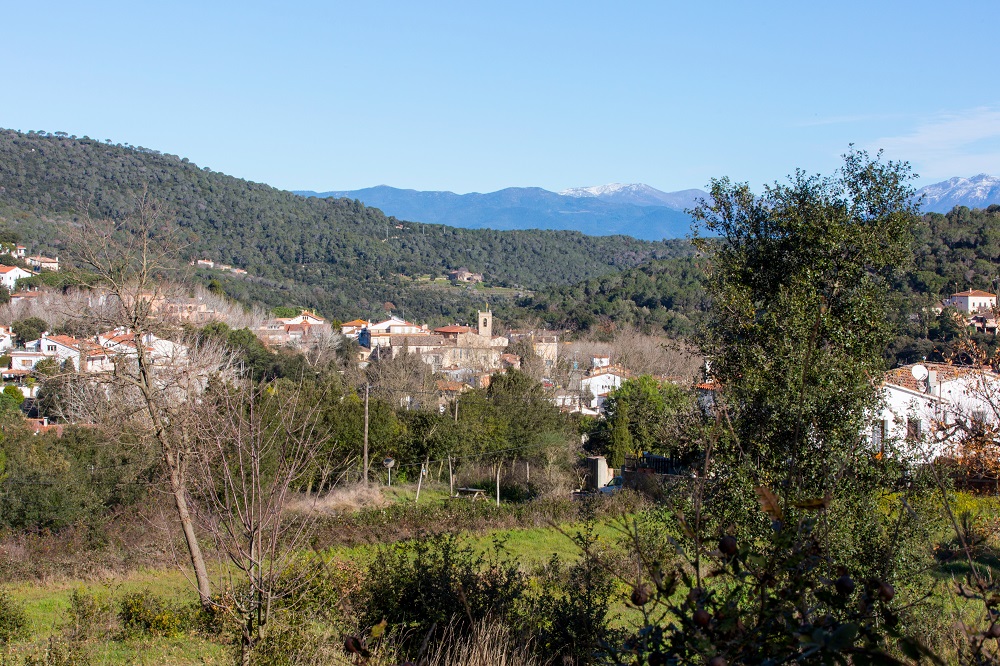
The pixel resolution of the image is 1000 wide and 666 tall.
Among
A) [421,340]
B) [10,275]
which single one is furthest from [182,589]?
[10,275]

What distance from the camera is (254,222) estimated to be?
95.4 metres

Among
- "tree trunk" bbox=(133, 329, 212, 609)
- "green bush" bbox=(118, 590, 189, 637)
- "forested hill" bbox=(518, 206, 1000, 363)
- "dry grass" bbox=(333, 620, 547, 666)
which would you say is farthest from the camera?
"forested hill" bbox=(518, 206, 1000, 363)

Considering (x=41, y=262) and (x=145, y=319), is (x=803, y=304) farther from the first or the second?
(x=41, y=262)

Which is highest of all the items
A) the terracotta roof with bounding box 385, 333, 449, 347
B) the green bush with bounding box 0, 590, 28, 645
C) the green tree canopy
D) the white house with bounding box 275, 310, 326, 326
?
the green bush with bounding box 0, 590, 28, 645

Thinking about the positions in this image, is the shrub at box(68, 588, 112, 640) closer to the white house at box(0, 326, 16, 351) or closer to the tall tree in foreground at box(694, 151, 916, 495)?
the tall tree in foreground at box(694, 151, 916, 495)

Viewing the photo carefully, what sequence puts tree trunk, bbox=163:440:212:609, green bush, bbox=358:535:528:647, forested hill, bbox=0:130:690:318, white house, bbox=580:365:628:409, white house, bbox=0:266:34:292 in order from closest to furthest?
1. green bush, bbox=358:535:528:647
2. tree trunk, bbox=163:440:212:609
3. white house, bbox=580:365:628:409
4. white house, bbox=0:266:34:292
5. forested hill, bbox=0:130:690:318

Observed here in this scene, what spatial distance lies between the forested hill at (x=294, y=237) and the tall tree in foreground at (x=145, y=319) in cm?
5771

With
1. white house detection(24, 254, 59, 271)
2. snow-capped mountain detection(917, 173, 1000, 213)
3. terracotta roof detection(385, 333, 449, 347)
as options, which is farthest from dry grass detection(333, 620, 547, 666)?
snow-capped mountain detection(917, 173, 1000, 213)

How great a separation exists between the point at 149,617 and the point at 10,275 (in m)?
52.0

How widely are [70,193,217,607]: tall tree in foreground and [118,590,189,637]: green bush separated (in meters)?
0.45

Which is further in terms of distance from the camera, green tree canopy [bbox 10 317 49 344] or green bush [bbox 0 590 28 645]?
green tree canopy [bbox 10 317 49 344]

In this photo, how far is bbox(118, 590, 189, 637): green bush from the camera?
7389 millimetres

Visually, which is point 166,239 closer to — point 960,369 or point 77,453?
point 960,369

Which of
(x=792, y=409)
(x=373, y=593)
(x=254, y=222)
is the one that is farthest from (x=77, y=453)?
(x=254, y=222)
